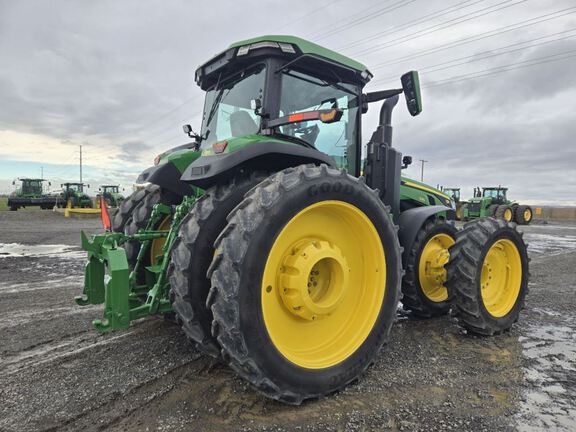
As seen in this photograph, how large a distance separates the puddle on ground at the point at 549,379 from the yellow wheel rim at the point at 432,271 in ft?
2.89

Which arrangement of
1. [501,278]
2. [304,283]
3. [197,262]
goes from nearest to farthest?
[304,283], [197,262], [501,278]

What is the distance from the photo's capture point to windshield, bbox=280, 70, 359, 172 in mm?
3261

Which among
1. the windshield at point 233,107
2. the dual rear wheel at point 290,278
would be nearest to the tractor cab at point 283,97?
the windshield at point 233,107

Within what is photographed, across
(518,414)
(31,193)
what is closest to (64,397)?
(518,414)

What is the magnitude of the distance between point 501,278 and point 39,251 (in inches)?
391

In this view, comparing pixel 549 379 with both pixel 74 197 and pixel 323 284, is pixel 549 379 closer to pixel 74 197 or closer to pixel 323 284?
pixel 323 284

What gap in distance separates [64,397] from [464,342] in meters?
3.20

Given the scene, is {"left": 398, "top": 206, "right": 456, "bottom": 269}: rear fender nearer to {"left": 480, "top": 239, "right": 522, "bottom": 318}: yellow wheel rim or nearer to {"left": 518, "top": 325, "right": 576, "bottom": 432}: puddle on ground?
{"left": 480, "top": 239, "right": 522, "bottom": 318}: yellow wheel rim

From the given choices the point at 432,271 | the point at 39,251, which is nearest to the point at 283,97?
the point at 432,271

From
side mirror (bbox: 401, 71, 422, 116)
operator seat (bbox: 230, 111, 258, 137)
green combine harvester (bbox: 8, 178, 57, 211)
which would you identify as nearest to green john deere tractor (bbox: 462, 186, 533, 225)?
side mirror (bbox: 401, 71, 422, 116)

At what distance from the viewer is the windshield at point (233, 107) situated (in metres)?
3.27

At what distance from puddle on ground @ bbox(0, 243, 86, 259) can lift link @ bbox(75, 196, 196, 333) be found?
6.13 m

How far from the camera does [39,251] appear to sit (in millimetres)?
9469

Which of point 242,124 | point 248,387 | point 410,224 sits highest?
point 242,124
